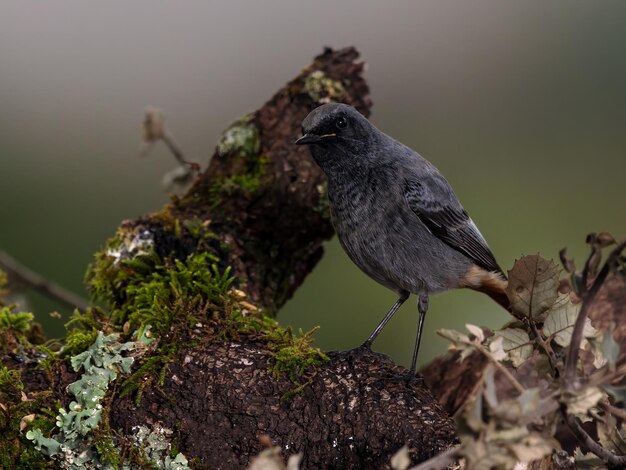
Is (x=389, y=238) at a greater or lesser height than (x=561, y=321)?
greater

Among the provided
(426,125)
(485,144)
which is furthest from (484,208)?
(426,125)

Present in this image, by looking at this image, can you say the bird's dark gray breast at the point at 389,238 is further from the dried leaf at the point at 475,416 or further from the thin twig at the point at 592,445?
the dried leaf at the point at 475,416

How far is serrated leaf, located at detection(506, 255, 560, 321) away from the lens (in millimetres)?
2920

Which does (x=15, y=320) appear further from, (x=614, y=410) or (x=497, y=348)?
(x=614, y=410)

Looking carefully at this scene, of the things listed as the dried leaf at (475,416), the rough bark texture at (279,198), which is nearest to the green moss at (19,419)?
the rough bark texture at (279,198)

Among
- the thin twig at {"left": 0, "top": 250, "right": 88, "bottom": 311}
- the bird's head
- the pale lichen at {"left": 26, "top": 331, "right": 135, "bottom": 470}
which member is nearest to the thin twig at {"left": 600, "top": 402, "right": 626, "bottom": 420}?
the pale lichen at {"left": 26, "top": 331, "right": 135, "bottom": 470}

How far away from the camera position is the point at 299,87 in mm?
4934

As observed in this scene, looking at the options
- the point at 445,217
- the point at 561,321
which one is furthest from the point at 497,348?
the point at 445,217

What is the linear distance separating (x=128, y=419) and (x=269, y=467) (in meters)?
1.14

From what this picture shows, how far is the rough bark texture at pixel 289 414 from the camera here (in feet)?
9.62

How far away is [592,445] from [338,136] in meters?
2.30

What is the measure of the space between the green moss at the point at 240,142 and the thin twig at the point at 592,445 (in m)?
2.72

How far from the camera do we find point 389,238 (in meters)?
4.17

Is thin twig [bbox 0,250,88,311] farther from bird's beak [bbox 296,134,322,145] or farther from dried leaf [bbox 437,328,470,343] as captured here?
dried leaf [bbox 437,328,470,343]
